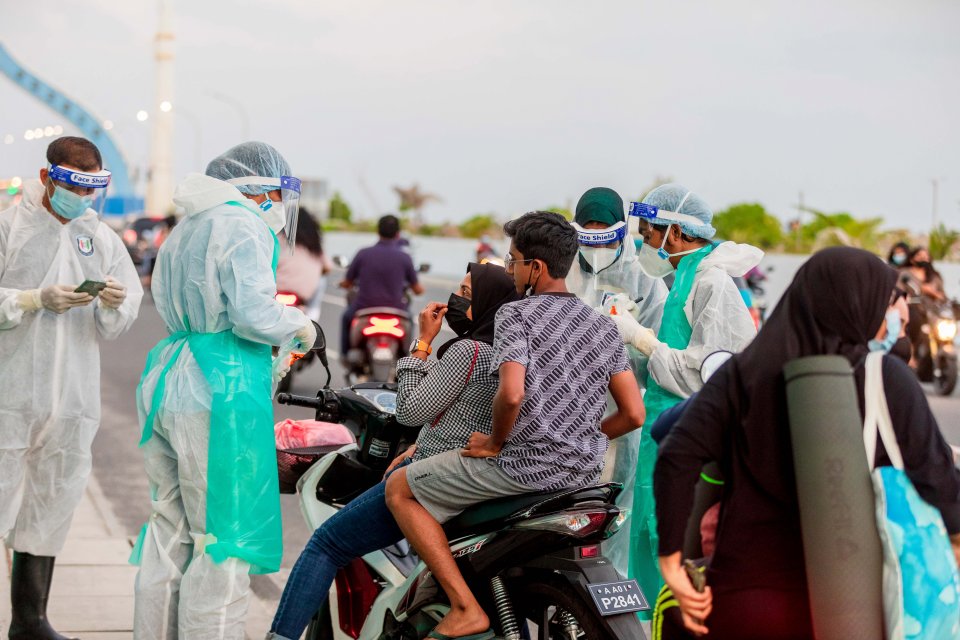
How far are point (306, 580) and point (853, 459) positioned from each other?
2191mm

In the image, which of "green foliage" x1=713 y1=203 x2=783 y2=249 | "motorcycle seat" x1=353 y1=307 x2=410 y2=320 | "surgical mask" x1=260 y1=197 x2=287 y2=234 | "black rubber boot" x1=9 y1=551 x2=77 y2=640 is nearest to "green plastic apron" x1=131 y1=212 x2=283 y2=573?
"surgical mask" x1=260 y1=197 x2=287 y2=234

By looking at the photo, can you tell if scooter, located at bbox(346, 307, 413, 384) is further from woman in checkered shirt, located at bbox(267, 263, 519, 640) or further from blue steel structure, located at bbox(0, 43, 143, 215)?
blue steel structure, located at bbox(0, 43, 143, 215)

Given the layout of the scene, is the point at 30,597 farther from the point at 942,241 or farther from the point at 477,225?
the point at 477,225

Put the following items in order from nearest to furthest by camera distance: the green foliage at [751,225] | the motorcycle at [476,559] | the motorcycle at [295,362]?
the motorcycle at [476,559] < the motorcycle at [295,362] < the green foliage at [751,225]

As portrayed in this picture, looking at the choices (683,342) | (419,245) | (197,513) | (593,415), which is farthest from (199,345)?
(419,245)

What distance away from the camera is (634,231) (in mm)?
5926

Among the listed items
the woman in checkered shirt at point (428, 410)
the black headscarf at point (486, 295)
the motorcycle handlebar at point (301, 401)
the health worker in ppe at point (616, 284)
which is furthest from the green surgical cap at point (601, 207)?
the motorcycle handlebar at point (301, 401)

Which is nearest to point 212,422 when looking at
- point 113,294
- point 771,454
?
point 113,294

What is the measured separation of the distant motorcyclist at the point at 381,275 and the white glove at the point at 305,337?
784cm

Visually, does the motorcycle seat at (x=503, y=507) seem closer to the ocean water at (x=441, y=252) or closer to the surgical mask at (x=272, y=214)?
the surgical mask at (x=272, y=214)

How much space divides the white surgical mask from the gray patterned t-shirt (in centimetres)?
153

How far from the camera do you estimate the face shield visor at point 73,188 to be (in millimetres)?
5160

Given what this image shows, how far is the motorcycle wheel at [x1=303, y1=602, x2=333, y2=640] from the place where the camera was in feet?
15.6

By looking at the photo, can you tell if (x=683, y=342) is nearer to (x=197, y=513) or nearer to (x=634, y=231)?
(x=634, y=231)
